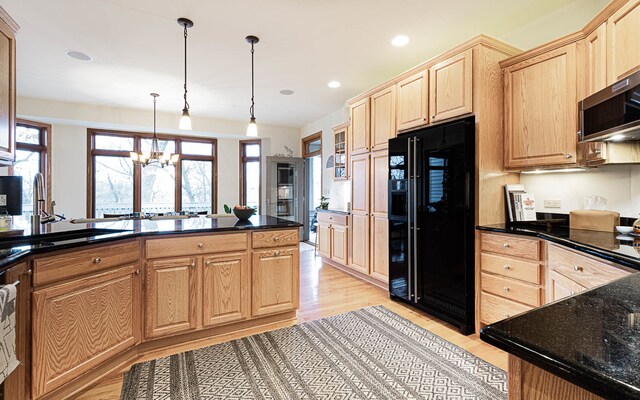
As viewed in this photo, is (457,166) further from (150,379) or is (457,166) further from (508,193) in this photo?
(150,379)

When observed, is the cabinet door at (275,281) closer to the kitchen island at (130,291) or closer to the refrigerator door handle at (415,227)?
the kitchen island at (130,291)

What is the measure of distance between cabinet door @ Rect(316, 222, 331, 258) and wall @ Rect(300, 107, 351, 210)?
551mm

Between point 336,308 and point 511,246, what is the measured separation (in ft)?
5.69

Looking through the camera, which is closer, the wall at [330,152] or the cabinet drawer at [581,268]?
the cabinet drawer at [581,268]

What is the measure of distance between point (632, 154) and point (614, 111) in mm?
546

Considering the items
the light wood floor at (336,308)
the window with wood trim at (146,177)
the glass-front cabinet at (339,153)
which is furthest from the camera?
the window with wood trim at (146,177)

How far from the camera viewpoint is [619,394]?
444 mm

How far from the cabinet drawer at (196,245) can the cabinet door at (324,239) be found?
7.87 ft

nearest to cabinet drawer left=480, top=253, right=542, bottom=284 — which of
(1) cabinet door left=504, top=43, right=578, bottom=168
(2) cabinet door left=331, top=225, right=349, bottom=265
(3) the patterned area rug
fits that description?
(3) the patterned area rug

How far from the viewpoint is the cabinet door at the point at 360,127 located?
3.88m

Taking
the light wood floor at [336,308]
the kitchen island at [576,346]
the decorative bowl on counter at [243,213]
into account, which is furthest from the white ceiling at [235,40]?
the light wood floor at [336,308]

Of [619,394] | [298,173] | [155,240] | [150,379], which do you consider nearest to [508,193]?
[619,394]

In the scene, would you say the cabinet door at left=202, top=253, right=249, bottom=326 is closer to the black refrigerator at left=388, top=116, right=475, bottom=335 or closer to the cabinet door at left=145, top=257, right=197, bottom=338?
the cabinet door at left=145, top=257, right=197, bottom=338

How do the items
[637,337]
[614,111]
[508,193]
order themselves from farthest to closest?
1. [508,193]
2. [614,111]
3. [637,337]
